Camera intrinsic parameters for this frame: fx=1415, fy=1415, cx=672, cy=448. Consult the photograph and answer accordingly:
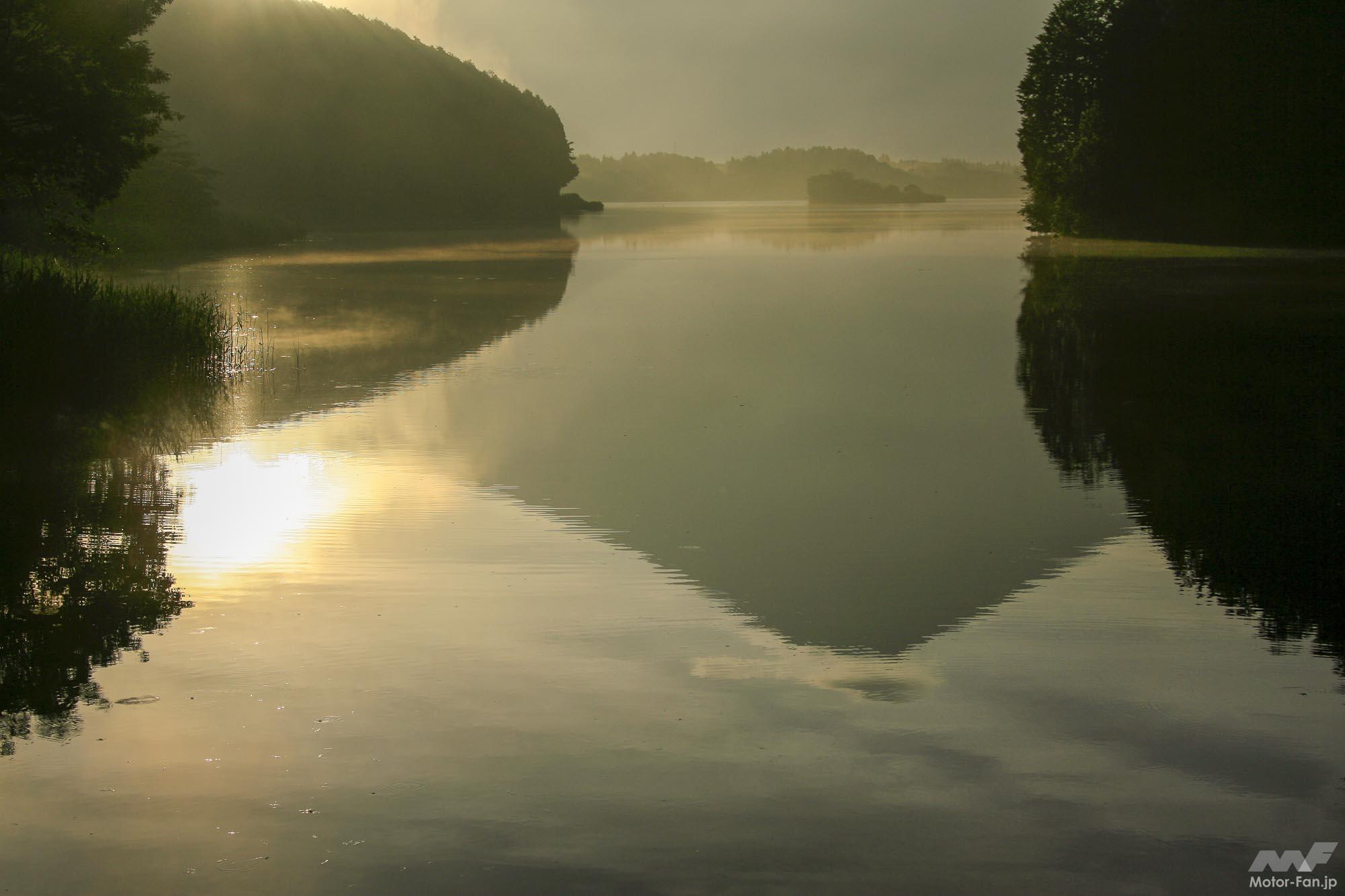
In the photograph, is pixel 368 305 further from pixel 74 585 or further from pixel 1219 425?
pixel 74 585

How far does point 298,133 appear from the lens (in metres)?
115

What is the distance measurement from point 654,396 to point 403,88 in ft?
404

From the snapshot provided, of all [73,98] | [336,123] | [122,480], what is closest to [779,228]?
[336,123]

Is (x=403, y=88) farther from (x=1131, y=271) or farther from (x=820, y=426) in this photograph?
(x=820, y=426)

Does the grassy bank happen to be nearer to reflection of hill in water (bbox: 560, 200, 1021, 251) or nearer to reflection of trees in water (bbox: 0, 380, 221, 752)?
reflection of trees in water (bbox: 0, 380, 221, 752)

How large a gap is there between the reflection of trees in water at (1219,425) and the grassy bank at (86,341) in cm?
991

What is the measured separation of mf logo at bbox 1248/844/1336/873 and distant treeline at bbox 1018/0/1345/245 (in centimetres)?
4724

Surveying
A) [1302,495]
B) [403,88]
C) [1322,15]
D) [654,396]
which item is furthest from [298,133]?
[1302,495]

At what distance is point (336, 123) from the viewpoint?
11931 cm

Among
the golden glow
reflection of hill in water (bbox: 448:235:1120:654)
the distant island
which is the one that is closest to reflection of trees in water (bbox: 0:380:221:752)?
the golden glow

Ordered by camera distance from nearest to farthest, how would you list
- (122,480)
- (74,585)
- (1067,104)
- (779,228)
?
1. (74,585)
2. (122,480)
3. (1067,104)
4. (779,228)

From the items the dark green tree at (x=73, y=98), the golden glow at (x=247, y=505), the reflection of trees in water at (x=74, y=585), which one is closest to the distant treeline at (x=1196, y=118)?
the dark green tree at (x=73, y=98)

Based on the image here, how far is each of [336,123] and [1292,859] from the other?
122 metres

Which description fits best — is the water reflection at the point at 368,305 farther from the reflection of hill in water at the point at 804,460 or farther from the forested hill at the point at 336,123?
the forested hill at the point at 336,123
